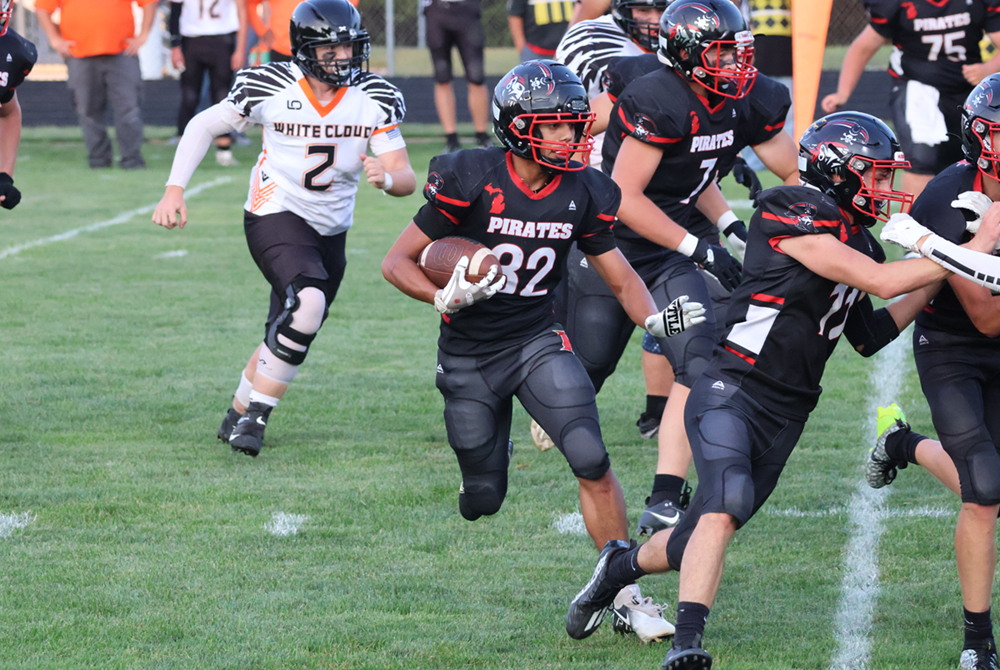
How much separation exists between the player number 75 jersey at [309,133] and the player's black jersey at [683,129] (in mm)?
1058

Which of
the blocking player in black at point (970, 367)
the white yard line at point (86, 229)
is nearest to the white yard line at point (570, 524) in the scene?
the blocking player in black at point (970, 367)

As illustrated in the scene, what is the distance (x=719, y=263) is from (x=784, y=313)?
1059mm

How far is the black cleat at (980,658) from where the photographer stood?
348cm

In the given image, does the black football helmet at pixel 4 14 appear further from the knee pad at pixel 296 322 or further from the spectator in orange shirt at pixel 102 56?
the spectator in orange shirt at pixel 102 56

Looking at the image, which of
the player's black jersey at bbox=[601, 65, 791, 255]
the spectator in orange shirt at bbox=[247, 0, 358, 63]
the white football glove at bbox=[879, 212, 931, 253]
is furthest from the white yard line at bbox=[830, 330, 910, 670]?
the spectator in orange shirt at bbox=[247, 0, 358, 63]

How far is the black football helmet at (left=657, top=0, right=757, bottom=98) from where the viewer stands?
464cm

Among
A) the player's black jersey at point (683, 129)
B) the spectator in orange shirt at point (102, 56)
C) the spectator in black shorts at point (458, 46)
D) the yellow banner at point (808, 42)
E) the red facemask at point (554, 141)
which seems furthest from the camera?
the spectator in black shorts at point (458, 46)

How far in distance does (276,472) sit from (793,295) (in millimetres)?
2390

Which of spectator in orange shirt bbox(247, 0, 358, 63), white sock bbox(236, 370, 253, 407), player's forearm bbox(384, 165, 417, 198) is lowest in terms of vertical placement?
spectator in orange shirt bbox(247, 0, 358, 63)

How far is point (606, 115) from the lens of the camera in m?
5.54

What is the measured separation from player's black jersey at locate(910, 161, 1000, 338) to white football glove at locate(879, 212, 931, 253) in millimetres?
137

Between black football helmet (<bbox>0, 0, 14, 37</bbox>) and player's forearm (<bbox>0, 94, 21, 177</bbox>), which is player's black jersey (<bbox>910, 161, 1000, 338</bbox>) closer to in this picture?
black football helmet (<bbox>0, 0, 14, 37</bbox>)

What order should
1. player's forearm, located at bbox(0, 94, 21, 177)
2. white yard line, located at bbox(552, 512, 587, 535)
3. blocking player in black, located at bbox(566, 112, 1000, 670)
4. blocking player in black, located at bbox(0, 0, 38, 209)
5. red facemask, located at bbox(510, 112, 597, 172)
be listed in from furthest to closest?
player's forearm, located at bbox(0, 94, 21, 177), blocking player in black, located at bbox(0, 0, 38, 209), white yard line, located at bbox(552, 512, 587, 535), red facemask, located at bbox(510, 112, 597, 172), blocking player in black, located at bbox(566, 112, 1000, 670)

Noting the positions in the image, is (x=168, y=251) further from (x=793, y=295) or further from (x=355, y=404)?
(x=793, y=295)
